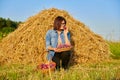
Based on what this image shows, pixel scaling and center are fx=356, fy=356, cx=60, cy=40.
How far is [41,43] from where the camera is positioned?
11516 millimetres

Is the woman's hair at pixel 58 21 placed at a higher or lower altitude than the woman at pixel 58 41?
higher

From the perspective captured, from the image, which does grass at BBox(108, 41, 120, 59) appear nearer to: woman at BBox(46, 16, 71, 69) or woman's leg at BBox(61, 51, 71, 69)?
woman at BBox(46, 16, 71, 69)

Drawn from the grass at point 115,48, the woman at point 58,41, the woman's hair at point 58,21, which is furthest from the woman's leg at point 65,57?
the grass at point 115,48

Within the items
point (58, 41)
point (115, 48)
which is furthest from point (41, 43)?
point (115, 48)

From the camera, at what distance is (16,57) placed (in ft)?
37.6

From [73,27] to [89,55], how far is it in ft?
3.94

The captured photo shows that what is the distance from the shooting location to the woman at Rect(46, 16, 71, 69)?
8586 millimetres

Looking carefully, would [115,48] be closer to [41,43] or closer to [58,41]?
[41,43]

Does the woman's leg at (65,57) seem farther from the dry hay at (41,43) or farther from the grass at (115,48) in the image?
the grass at (115,48)

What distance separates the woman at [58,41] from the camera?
859 centimetres

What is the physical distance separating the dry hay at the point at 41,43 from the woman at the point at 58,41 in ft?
7.02

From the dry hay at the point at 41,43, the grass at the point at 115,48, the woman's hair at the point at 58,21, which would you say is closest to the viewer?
the woman's hair at the point at 58,21

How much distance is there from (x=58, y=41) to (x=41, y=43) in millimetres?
2586

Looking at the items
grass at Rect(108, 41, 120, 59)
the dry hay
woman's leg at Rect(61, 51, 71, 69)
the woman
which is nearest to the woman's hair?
the woman
